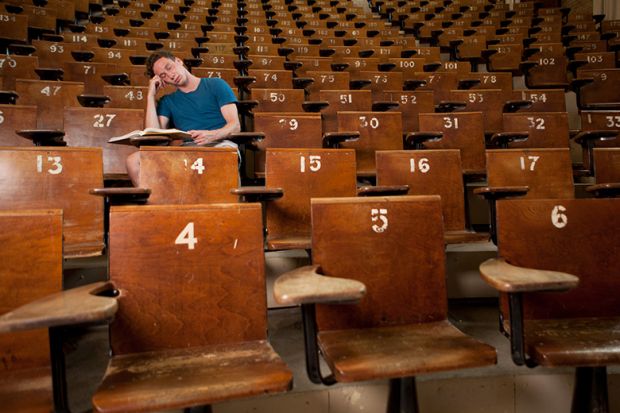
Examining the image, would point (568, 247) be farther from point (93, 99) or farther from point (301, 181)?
point (93, 99)

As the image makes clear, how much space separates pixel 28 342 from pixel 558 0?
4340mm

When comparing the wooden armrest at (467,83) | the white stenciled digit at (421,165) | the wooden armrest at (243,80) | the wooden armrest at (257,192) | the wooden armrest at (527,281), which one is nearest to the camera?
the wooden armrest at (527,281)

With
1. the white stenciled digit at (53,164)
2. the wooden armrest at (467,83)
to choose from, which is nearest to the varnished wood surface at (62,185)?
the white stenciled digit at (53,164)

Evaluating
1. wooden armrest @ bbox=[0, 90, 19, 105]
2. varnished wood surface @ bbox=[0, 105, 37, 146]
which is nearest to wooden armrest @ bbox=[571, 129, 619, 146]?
varnished wood surface @ bbox=[0, 105, 37, 146]

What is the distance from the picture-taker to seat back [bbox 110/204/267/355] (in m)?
0.53

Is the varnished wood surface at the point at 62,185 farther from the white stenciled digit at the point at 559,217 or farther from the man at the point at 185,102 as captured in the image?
the white stenciled digit at the point at 559,217

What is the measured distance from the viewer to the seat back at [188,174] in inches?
32.7

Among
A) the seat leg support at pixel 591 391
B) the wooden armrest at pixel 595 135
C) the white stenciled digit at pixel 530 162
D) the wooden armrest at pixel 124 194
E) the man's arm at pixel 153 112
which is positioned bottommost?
the seat leg support at pixel 591 391

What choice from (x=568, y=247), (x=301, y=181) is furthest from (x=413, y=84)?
(x=568, y=247)

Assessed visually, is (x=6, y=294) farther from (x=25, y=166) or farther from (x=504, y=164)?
(x=504, y=164)

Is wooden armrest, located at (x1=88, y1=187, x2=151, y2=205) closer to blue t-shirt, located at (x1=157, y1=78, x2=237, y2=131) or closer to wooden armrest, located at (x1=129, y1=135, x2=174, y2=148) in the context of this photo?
wooden armrest, located at (x1=129, y1=135, x2=174, y2=148)

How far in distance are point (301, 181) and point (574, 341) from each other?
21.7 inches

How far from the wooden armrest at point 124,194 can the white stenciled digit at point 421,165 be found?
1.81ft

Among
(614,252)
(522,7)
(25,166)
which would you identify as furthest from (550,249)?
(522,7)
